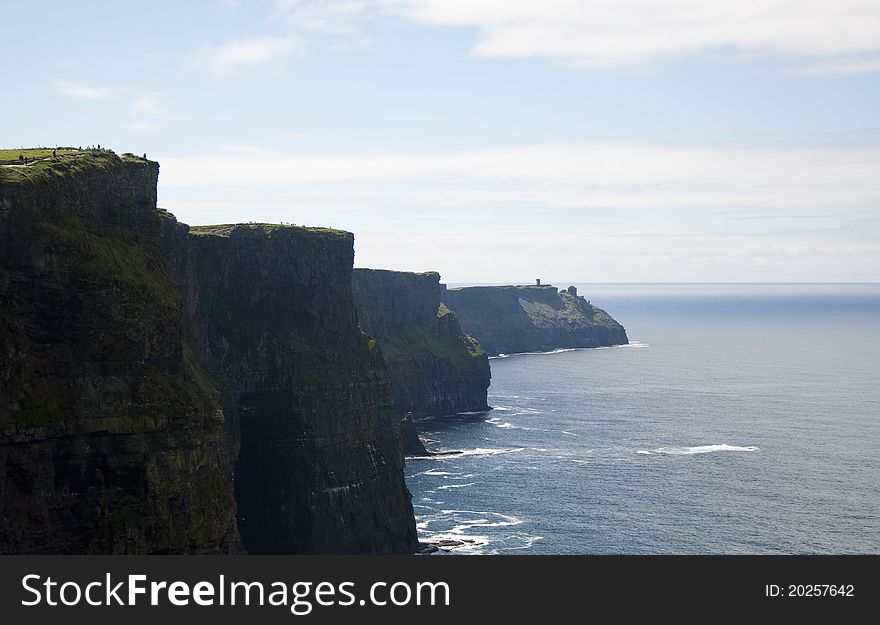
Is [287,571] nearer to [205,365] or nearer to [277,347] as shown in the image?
[205,365]

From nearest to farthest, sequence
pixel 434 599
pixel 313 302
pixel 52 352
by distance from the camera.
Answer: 1. pixel 434 599
2. pixel 52 352
3. pixel 313 302

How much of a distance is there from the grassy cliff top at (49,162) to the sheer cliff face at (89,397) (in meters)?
0.28

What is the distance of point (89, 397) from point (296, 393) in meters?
61.7

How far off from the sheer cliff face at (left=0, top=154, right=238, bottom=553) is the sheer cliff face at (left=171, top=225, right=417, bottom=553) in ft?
123

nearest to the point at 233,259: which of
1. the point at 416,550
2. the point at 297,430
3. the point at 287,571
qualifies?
the point at 297,430

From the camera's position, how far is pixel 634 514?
6654 inches

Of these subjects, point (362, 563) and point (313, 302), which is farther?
point (313, 302)

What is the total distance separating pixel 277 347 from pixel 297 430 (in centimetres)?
1169

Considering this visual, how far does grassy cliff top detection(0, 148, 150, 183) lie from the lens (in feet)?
292

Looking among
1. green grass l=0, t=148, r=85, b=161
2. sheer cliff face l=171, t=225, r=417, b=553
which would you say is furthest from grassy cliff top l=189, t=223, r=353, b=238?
green grass l=0, t=148, r=85, b=161

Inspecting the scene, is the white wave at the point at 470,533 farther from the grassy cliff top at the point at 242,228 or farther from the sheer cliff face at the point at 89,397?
the sheer cliff face at the point at 89,397

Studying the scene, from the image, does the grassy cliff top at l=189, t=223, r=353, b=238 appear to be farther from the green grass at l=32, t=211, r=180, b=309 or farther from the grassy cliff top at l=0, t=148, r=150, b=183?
the green grass at l=32, t=211, r=180, b=309

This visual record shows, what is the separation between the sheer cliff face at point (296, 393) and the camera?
14175 centimetres

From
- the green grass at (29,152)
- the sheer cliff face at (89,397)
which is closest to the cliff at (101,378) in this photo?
the sheer cliff face at (89,397)
